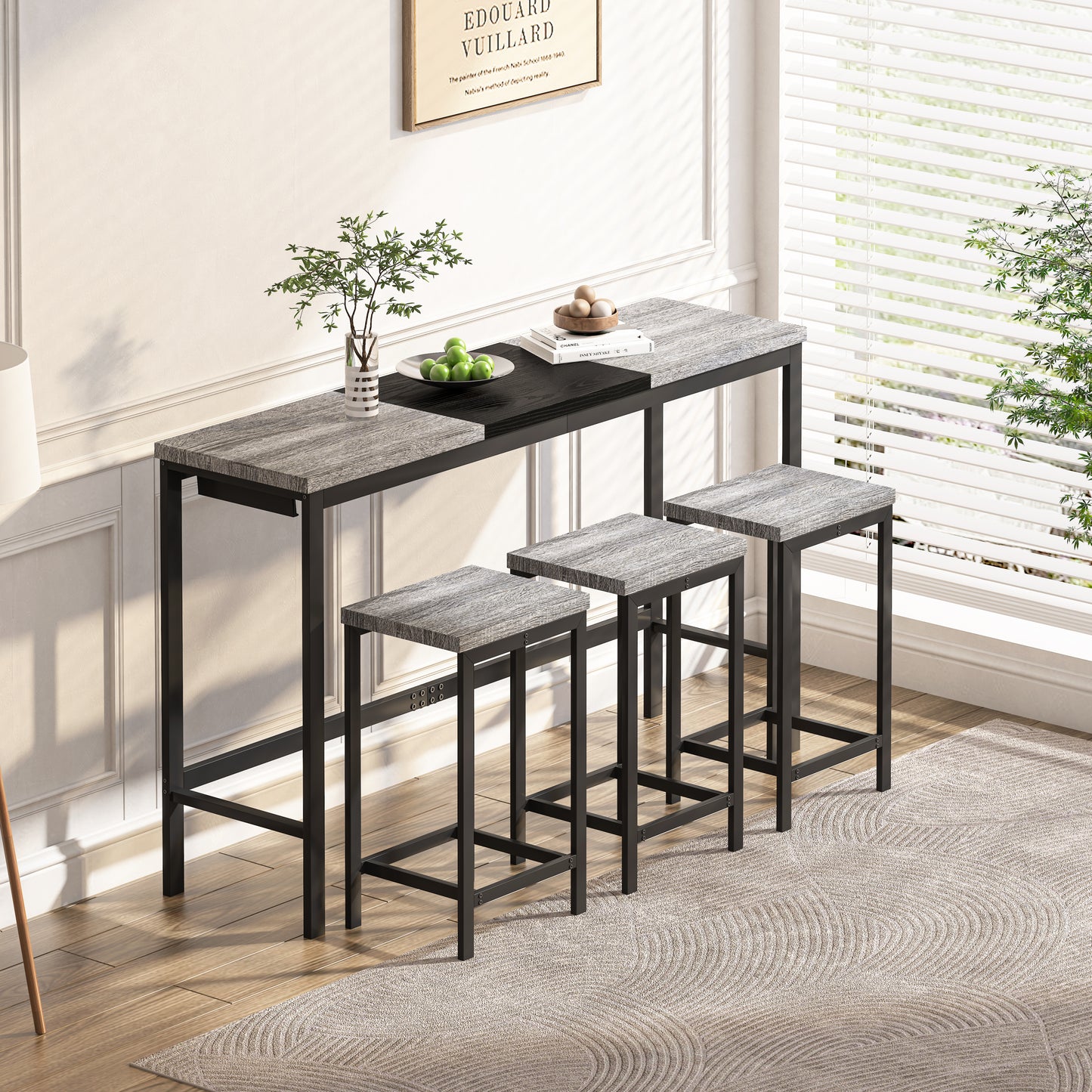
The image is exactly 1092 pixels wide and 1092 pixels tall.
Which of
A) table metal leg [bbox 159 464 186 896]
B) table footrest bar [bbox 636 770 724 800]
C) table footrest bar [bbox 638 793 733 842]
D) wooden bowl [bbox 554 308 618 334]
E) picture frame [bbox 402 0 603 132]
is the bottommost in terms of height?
table footrest bar [bbox 638 793 733 842]

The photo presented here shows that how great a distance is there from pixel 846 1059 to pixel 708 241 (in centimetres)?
254

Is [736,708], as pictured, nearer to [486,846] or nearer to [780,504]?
[780,504]

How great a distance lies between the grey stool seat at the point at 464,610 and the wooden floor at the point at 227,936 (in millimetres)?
621

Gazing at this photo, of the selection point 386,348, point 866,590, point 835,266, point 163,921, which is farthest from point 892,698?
point 163,921

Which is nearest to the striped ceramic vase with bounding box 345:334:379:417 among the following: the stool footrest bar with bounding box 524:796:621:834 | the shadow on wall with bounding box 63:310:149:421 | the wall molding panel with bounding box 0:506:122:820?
the shadow on wall with bounding box 63:310:149:421

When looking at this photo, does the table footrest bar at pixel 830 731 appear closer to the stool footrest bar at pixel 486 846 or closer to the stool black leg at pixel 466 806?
the stool footrest bar at pixel 486 846

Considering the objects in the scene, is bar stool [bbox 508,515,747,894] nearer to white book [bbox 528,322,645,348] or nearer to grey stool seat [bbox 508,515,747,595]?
grey stool seat [bbox 508,515,747,595]

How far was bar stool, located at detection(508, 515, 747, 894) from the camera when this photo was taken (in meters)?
4.12

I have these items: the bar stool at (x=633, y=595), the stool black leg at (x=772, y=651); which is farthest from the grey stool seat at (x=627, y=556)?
the stool black leg at (x=772, y=651)

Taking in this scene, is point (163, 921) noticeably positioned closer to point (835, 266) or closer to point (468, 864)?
point (468, 864)

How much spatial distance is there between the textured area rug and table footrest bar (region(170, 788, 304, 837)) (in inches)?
13.6

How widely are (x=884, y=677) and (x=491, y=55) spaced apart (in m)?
1.70

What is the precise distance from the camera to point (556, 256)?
5.02 m

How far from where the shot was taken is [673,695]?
4.77 m
